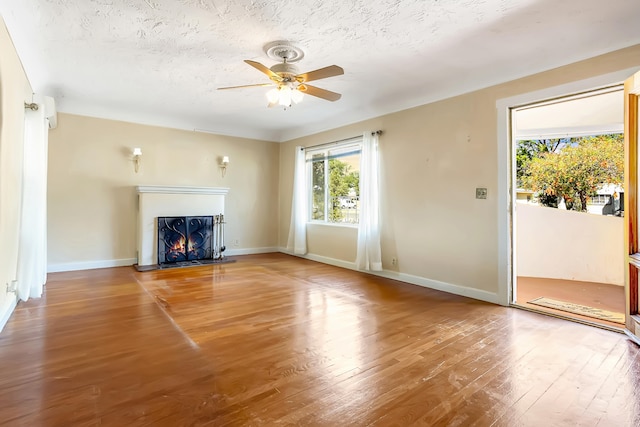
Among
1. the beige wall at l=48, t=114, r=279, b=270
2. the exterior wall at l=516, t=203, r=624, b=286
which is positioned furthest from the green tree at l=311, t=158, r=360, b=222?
the exterior wall at l=516, t=203, r=624, b=286

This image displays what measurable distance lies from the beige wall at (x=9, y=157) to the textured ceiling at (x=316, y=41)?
29 cm


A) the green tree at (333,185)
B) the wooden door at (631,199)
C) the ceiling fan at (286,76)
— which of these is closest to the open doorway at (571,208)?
the wooden door at (631,199)

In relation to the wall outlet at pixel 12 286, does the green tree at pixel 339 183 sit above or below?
above

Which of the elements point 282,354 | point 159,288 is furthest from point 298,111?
point 282,354

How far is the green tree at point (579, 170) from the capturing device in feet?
17.8

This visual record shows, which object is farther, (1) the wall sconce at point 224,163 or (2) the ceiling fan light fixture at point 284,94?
(1) the wall sconce at point 224,163

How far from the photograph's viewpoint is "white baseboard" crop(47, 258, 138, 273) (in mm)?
5043

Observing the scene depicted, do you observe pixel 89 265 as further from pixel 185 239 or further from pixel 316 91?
pixel 316 91

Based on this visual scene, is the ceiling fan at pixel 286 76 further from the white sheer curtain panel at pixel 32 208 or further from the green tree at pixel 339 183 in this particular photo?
the green tree at pixel 339 183

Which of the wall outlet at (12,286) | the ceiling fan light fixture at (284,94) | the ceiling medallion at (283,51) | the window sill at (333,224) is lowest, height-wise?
the wall outlet at (12,286)

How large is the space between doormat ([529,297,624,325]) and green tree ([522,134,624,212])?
2.72 metres

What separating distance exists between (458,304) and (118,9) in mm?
4247

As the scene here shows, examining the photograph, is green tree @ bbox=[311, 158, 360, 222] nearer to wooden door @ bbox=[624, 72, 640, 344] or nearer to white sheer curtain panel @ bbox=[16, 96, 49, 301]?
wooden door @ bbox=[624, 72, 640, 344]

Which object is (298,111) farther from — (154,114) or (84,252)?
(84,252)
